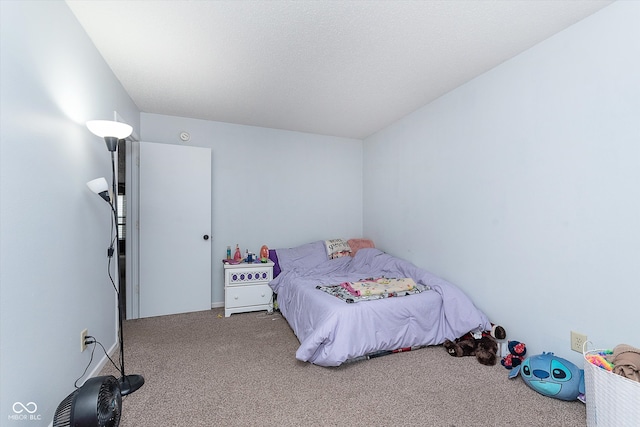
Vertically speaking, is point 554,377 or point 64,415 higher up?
point 64,415

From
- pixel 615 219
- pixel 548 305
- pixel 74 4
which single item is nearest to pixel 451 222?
pixel 548 305

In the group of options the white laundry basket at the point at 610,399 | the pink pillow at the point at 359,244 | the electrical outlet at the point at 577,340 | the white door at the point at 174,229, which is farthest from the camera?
the pink pillow at the point at 359,244

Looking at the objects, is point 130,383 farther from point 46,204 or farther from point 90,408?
point 46,204

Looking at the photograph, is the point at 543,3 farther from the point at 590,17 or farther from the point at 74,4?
the point at 74,4

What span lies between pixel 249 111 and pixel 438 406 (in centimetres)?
335

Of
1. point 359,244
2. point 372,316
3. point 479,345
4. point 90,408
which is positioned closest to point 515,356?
point 479,345

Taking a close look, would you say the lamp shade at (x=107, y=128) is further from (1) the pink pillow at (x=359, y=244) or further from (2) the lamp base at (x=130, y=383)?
(1) the pink pillow at (x=359, y=244)

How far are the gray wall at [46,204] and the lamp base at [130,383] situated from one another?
263 mm

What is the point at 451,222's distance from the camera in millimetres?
2852

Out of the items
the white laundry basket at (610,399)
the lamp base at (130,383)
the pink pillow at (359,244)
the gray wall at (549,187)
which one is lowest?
the lamp base at (130,383)

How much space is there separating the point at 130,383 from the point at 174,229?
6.03 ft

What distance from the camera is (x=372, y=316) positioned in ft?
7.52

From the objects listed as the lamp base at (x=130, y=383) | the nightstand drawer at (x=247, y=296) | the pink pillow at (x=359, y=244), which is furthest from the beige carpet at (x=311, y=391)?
the pink pillow at (x=359, y=244)

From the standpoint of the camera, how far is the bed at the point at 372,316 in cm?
216
